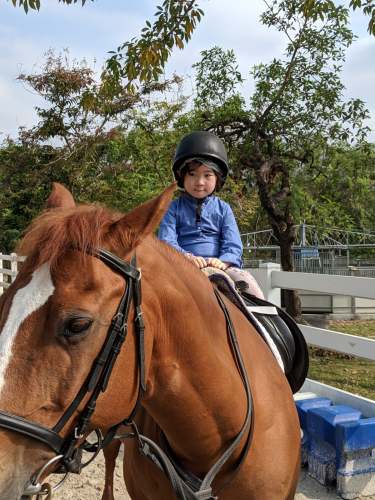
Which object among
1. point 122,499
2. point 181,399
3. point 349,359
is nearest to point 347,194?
point 349,359

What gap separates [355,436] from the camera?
3709 millimetres

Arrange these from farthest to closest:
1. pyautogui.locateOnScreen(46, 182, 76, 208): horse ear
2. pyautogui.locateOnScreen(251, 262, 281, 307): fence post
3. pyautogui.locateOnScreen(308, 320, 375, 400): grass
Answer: pyautogui.locateOnScreen(308, 320, 375, 400): grass, pyautogui.locateOnScreen(251, 262, 281, 307): fence post, pyautogui.locateOnScreen(46, 182, 76, 208): horse ear

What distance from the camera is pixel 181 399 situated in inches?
71.0

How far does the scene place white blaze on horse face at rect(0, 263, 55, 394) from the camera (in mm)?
1372

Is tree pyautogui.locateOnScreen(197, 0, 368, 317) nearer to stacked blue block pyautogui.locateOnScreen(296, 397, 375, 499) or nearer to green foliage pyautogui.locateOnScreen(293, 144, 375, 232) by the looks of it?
green foliage pyautogui.locateOnScreen(293, 144, 375, 232)

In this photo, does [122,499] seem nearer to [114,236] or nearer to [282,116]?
[114,236]

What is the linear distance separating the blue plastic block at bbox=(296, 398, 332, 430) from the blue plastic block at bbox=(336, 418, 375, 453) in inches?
16.3

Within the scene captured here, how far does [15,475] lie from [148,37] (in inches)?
204

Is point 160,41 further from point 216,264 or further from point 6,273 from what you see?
point 6,273

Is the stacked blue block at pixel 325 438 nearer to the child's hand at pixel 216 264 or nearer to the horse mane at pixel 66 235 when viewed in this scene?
the child's hand at pixel 216 264

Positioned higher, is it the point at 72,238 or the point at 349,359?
the point at 72,238

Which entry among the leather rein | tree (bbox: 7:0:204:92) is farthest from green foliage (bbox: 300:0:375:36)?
the leather rein

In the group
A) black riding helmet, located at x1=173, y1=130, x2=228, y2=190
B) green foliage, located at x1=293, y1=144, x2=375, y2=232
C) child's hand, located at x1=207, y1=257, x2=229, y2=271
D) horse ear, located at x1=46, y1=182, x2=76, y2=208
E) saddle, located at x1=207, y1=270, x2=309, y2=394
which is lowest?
saddle, located at x1=207, y1=270, x2=309, y2=394

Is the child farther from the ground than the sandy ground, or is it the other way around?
the child
